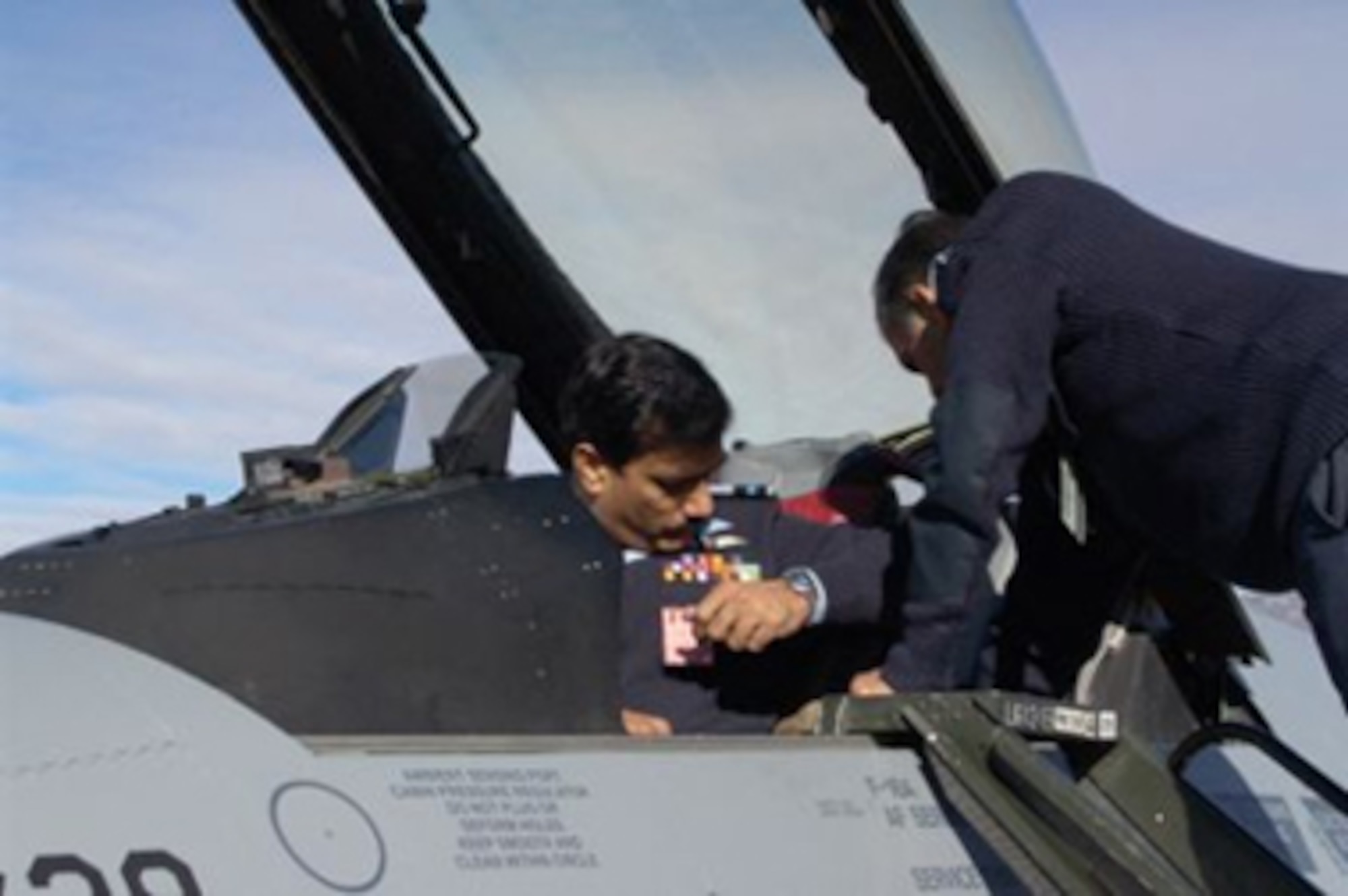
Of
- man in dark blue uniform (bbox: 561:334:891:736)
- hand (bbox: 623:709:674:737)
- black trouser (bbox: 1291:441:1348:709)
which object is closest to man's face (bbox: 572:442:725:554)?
man in dark blue uniform (bbox: 561:334:891:736)

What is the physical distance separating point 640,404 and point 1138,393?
0.72 m

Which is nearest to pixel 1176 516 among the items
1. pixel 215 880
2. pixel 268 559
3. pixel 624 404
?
pixel 624 404

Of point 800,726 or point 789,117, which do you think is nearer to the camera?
point 800,726

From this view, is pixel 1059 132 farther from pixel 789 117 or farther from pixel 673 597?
pixel 673 597

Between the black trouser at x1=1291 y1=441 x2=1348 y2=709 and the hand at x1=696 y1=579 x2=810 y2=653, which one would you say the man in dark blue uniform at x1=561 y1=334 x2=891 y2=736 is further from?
the black trouser at x1=1291 y1=441 x2=1348 y2=709

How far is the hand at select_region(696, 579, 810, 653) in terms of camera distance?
9.11 ft

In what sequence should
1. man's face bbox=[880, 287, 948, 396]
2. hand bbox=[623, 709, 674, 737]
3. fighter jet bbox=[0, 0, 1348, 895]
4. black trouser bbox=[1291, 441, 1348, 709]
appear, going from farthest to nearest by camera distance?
man's face bbox=[880, 287, 948, 396]
hand bbox=[623, 709, 674, 737]
black trouser bbox=[1291, 441, 1348, 709]
fighter jet bbox=[0, 0, 1348, 895]

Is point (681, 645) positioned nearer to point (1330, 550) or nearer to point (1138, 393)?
point (1138, 393)

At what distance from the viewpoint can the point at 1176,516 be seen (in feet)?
9.07

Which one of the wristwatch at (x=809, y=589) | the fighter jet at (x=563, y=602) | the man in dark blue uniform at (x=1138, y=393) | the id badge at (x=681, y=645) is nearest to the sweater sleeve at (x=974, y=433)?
the man in dark blue uniform at (x=1138, y=393)

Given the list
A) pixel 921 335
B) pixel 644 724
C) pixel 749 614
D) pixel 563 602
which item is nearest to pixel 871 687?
pixel 749 614

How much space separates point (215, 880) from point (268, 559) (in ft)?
1.84

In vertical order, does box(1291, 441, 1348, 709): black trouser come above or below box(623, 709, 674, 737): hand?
below

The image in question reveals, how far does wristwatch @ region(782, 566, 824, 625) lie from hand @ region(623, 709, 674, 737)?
259 millimetres
